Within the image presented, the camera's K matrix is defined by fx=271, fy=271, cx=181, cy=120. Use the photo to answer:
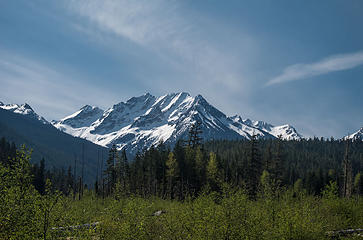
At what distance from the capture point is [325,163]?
167m

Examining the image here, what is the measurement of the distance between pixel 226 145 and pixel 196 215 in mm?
171433

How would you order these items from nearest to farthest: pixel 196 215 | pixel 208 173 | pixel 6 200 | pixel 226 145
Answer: pixel 6 200
pixel 196 215
pixel 208 173
pixel 226 145

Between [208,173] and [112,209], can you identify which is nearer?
[112,209]

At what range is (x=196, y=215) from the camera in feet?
55.2

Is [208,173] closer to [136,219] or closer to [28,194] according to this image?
[136,219]

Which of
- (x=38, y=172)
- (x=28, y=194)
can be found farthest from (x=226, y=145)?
(x=28, y=194)

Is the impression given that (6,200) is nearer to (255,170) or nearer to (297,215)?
(297,215)

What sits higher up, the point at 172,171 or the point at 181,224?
the point at 172,171

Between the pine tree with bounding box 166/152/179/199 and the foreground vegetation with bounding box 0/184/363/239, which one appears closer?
the foreground vegetation with bounding box 0/184/363/239

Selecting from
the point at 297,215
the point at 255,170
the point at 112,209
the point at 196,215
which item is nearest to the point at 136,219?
the point at 196,215

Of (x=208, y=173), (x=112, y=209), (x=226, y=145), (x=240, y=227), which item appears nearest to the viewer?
(x=240, y=227)

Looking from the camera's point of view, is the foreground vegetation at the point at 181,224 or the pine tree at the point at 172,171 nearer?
the foreground vegetation at the point at 181,224

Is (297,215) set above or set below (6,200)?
below

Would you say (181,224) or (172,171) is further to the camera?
(172,171)
